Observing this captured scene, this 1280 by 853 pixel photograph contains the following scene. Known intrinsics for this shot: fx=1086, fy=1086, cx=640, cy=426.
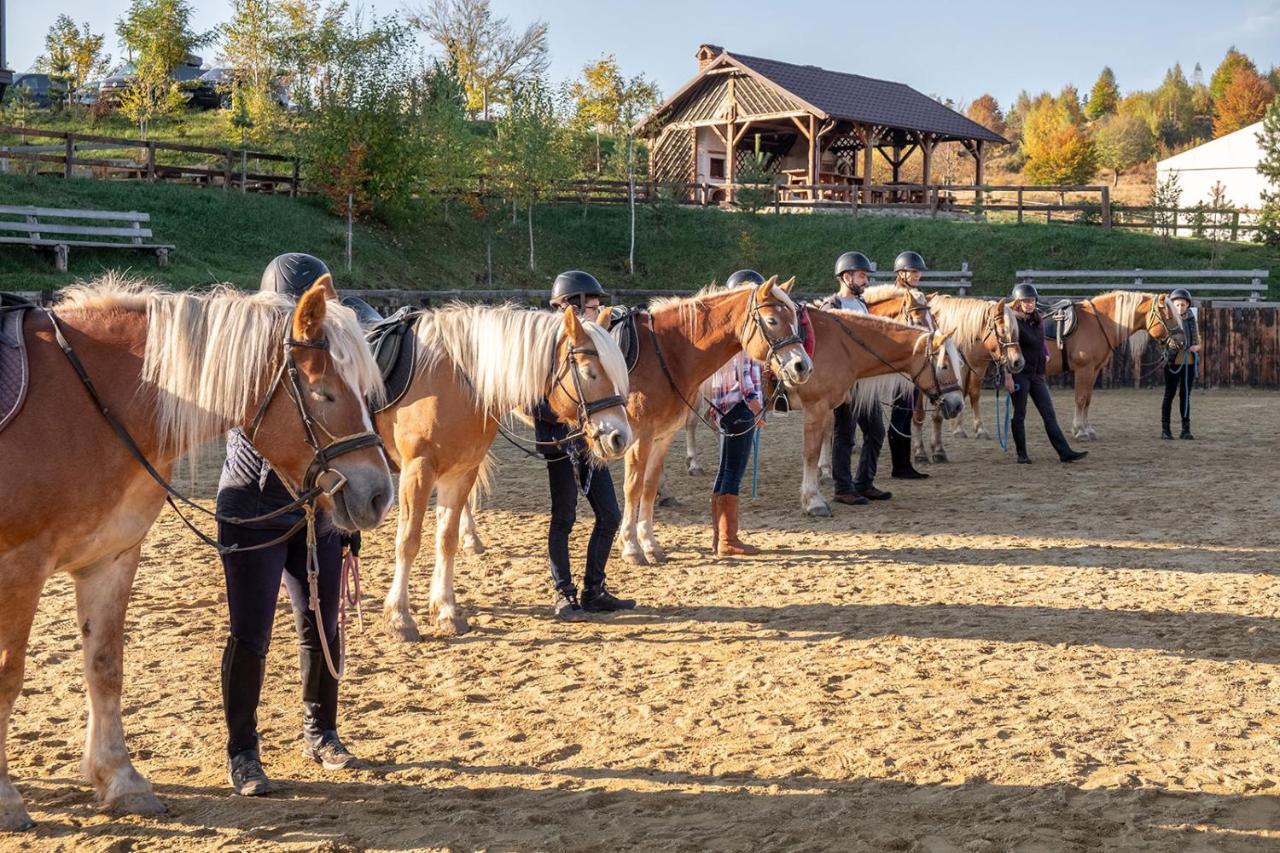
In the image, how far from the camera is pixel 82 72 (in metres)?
43.4

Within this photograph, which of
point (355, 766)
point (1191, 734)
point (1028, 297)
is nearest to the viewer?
point (355, 766)

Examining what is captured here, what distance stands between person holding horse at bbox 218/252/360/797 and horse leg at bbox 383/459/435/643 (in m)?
1.77

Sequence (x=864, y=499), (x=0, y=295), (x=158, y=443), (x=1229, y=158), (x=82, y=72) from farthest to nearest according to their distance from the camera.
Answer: (x=1229, y=158) < (x=82, y=72) < (x=864, y=499) < (x=0, y=295) < (x=158, y=443)

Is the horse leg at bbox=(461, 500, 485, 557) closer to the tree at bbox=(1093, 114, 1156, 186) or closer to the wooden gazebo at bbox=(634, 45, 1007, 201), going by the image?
the wooden gazebo at bbox=(634, 45, 1007, 201)

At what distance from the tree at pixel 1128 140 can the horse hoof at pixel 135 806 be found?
80317 mm

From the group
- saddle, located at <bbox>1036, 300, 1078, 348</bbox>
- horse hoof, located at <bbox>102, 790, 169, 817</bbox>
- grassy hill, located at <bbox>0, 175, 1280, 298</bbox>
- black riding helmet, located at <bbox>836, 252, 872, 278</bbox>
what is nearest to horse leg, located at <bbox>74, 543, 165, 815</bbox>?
horse hoof, located at <bbox>102, 790, 169, 817</bbox>

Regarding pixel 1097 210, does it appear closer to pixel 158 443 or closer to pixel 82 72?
pixel 158 443

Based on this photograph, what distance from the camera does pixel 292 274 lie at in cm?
427

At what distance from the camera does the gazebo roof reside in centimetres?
3684

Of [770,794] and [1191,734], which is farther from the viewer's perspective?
[1191,734]

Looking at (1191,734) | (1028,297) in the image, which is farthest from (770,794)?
(1028,297)

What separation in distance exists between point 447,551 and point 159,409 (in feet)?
9.39

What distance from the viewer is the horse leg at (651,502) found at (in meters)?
8.11

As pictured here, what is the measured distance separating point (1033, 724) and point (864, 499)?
19.4 feet
